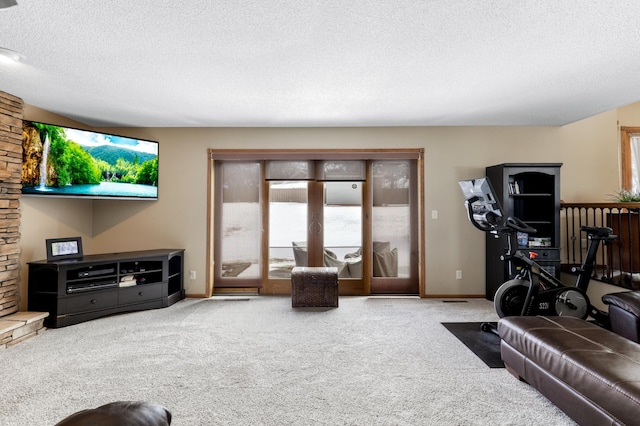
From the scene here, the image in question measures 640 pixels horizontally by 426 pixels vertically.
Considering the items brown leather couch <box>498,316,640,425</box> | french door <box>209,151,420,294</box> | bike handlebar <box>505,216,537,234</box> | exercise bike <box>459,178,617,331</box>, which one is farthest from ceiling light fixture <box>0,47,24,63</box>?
bike handlebar <box>505,216,537,234</box>

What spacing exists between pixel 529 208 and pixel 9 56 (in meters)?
5.70

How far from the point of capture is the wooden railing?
3496 mm

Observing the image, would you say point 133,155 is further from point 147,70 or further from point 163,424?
point 163,424

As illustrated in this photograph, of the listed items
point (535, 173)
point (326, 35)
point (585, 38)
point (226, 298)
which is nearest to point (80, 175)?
point (226, 298)

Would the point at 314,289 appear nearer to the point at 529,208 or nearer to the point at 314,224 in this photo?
the point at 314,224

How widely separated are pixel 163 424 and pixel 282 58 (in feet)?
8.08

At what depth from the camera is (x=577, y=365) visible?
5.68ft

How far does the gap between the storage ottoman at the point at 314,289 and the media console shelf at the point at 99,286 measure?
1623 mm

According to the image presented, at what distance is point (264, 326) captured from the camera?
3.52 metres

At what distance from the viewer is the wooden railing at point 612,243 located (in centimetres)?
350

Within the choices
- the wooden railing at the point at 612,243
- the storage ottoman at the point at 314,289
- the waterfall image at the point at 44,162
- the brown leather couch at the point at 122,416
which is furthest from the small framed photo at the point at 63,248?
the wooden railing at the point at 612,243

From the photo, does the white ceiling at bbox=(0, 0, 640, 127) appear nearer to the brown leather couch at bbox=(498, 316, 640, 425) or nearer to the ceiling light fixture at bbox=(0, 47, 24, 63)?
the ceiling light fixture at bbox=(0, 47, 24, 63)

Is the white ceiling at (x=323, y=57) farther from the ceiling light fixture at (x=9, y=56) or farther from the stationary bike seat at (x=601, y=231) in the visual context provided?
the stationary bike seat at (x=601, y=231)

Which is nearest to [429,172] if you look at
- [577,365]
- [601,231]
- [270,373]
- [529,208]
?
[529,208]
